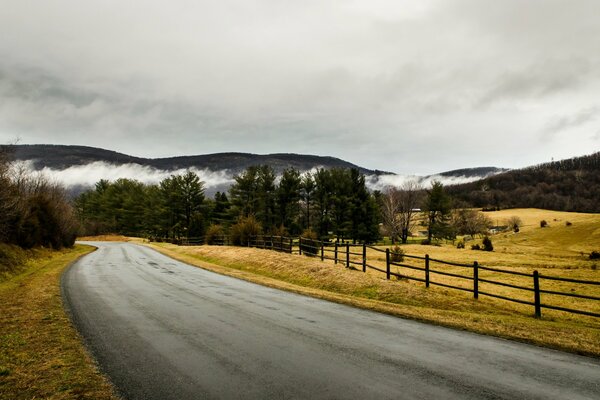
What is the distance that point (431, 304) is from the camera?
14.1 metres

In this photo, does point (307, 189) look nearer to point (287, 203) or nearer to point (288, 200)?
point (288, 200)

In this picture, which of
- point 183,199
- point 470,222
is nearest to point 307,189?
point 183,199

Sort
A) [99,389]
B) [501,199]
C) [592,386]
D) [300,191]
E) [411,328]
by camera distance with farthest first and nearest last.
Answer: [501,199] < [300,191] < [411,328] < [592,386] < [99,389]

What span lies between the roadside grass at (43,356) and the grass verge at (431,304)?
8.36 m

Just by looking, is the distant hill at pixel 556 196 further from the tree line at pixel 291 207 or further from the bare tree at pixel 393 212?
the bare tree at pixel 393 212

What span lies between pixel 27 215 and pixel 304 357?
3423 cm

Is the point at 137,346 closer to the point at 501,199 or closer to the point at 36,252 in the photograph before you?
the point at 36,252

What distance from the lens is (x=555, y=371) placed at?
658 centimetres

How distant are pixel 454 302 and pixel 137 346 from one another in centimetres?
1159

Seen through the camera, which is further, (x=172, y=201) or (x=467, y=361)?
(x=172, y=201)

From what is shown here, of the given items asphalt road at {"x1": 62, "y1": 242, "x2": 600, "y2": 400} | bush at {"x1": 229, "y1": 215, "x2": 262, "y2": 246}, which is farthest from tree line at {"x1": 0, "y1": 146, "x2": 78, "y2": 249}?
asphalt road at {"x1": 62, "y1": 242, "x2": 600, "y2": 400}

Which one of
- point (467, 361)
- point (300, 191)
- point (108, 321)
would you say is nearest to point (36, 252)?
point (108, 321)

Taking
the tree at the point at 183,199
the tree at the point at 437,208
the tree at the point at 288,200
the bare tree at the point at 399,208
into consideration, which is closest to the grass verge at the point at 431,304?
the tree at the point at 288,200

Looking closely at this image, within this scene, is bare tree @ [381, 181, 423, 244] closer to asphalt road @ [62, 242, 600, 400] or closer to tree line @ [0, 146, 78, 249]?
tree line @ [0, 146, 78, 249]
